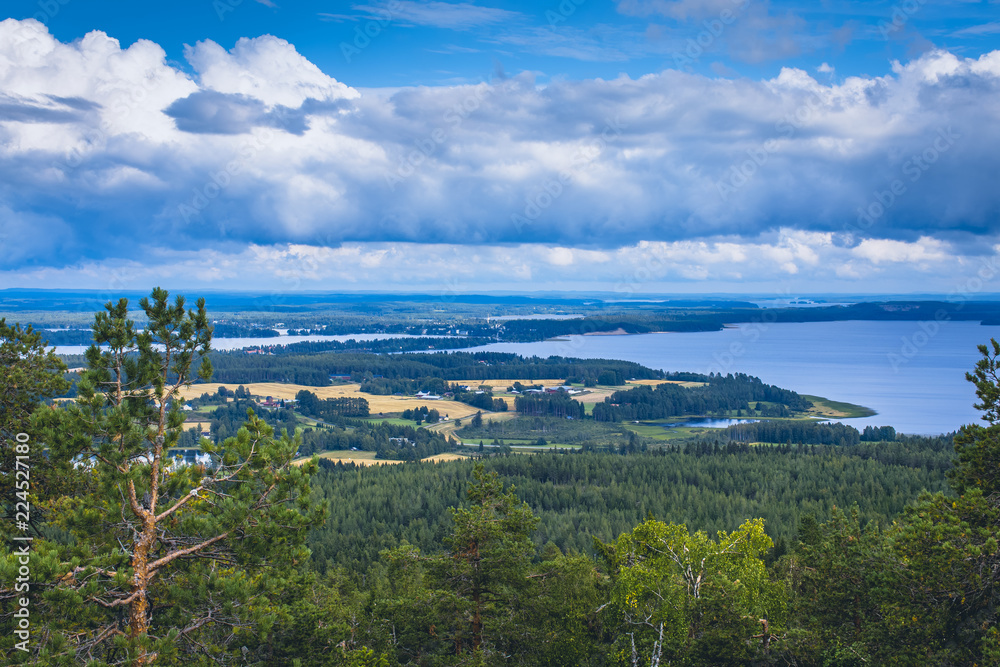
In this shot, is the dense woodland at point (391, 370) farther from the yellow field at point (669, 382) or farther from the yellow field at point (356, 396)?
the yellow field at point (356, 396)

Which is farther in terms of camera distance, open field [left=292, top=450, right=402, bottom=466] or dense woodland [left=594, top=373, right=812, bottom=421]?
dense woodland [left=594, top=373, right=812, bottom=421]

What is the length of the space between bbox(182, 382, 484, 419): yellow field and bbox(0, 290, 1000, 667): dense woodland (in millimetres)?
101729

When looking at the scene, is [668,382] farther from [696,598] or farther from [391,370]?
[696,598]

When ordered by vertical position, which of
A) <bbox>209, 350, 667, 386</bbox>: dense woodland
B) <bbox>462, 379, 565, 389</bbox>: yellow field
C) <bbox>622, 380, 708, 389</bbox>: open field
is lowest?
<bbox>462, 379, 565, 389</bbox>: yellow field

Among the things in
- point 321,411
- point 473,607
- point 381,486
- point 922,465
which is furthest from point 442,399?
point 473,607

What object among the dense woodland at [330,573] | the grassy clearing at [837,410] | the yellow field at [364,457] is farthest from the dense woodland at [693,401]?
the dense woodland at [330,573]

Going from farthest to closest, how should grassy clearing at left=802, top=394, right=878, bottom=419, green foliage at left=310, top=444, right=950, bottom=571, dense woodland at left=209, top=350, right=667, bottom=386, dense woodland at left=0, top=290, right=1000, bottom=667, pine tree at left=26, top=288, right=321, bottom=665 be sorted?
dense woodland at left=209, top=350, right=667, bottom=386 < grassy clearing at left=802, top=394, right=878, bottom=419 < green foliage at left=310, top=444, right=950, bottom=571 < dense woodland at left=0, top=290, right=1000, bottom=667 < pine tree at left=26, top=288, right=321, bottom=665

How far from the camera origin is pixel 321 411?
135500 millimetres

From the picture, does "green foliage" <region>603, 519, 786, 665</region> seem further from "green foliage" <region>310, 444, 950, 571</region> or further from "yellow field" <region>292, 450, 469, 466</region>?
"yellow field" <region>292, 450, 469, 466</region>

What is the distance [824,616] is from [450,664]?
11631 mm

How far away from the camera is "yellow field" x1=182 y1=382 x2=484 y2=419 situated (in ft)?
458

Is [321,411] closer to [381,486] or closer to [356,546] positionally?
[381,486]

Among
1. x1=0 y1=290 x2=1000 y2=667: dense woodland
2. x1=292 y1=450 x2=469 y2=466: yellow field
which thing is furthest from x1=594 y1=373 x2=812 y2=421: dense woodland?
x1=0 y1=290 x2=1000 y2=667: dense woodland

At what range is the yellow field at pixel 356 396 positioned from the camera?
458 feet
